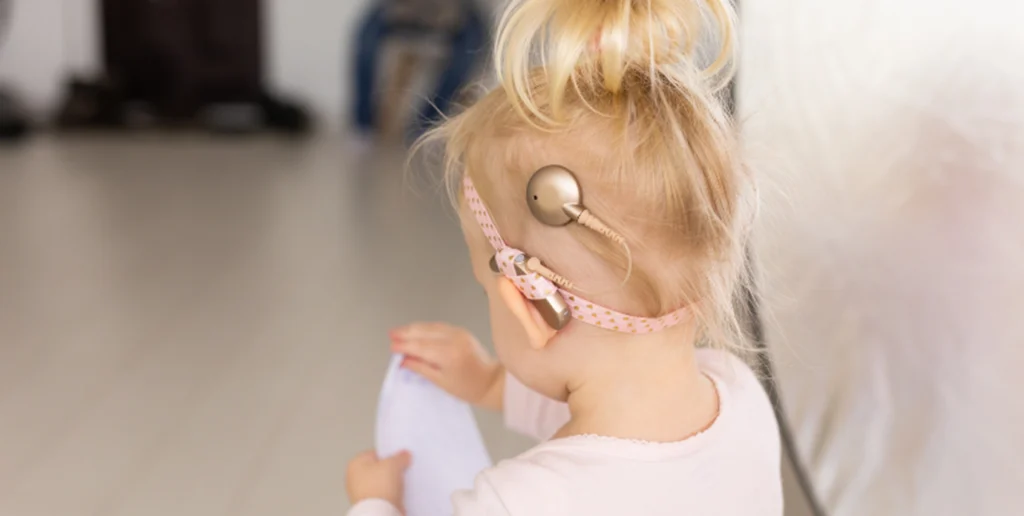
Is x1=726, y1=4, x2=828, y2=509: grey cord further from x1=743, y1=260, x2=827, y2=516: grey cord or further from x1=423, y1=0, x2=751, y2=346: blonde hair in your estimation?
x1=423, y1=0, x2=751, y2=346: blonde hair

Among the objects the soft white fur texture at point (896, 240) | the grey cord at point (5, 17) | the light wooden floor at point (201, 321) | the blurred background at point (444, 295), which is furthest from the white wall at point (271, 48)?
the soft white fur texture at point (896, 240)

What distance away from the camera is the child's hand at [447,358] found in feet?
3.26

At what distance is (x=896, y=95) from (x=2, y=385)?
4.70 ft

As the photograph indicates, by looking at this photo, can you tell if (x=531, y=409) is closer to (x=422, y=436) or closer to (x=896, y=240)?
(x=422, y=436)

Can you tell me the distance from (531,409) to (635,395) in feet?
0.79

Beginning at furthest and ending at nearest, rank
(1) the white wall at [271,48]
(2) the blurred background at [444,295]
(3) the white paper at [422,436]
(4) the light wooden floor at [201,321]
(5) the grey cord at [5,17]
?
1. (1) the white wall at [271,48]
2. (5) the grey cord at [5,17]
3. (4) the light wooden floor at [201,321]
4. (2) the blurred background at [444,295]
5. (3) the white paper at [422,436]

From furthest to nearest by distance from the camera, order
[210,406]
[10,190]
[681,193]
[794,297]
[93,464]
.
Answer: [10,190] < [210,406] < [93,464] < [794,297] < [681,193]

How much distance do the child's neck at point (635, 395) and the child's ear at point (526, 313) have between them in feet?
0.17

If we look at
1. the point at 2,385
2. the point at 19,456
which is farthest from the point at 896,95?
the point at 2,385

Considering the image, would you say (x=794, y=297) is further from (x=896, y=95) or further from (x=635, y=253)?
(x=635, y=253)

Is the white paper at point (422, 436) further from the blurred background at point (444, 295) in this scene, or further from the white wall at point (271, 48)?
the white wall at point (271, 48)

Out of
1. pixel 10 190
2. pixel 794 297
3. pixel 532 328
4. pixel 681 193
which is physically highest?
pixel 681 193

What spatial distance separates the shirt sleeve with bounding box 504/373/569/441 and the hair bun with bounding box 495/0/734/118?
34 cm

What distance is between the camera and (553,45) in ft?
2.46
